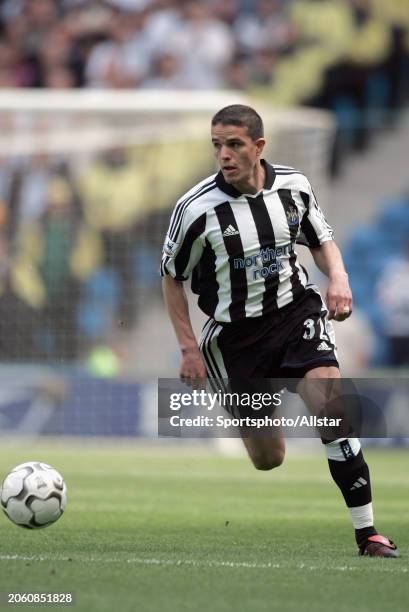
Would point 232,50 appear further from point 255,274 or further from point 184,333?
point 184,333

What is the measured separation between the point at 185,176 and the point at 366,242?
4.28 m

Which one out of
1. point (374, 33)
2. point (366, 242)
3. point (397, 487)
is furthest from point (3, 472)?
point (374, 33)

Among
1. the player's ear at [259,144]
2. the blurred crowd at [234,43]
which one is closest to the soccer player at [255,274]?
the player's ear at [259,144]

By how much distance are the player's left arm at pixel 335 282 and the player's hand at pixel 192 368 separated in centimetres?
68

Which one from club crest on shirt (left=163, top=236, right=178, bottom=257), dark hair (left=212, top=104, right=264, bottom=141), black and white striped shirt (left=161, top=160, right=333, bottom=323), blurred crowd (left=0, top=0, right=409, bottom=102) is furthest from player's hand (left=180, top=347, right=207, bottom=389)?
blurred crowd (left=0, top=0, right=409, bottom=102)

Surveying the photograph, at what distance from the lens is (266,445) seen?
22.4ft

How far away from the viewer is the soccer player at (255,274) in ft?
21.0

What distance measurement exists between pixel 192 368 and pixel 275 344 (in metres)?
0.52

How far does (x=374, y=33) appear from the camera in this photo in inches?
792

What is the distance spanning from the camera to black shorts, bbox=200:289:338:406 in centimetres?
656

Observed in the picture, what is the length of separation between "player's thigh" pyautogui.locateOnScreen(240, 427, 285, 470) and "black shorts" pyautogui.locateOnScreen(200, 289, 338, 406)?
Answer: 302 mm

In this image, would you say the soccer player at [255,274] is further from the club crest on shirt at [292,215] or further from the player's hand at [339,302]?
the player's hand at [339,302]

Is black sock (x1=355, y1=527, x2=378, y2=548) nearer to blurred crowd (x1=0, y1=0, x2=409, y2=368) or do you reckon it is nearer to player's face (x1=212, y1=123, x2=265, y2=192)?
player's face (x1=212, y1=123, x2=265, y2=192)

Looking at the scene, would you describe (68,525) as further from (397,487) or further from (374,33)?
(374,33)
